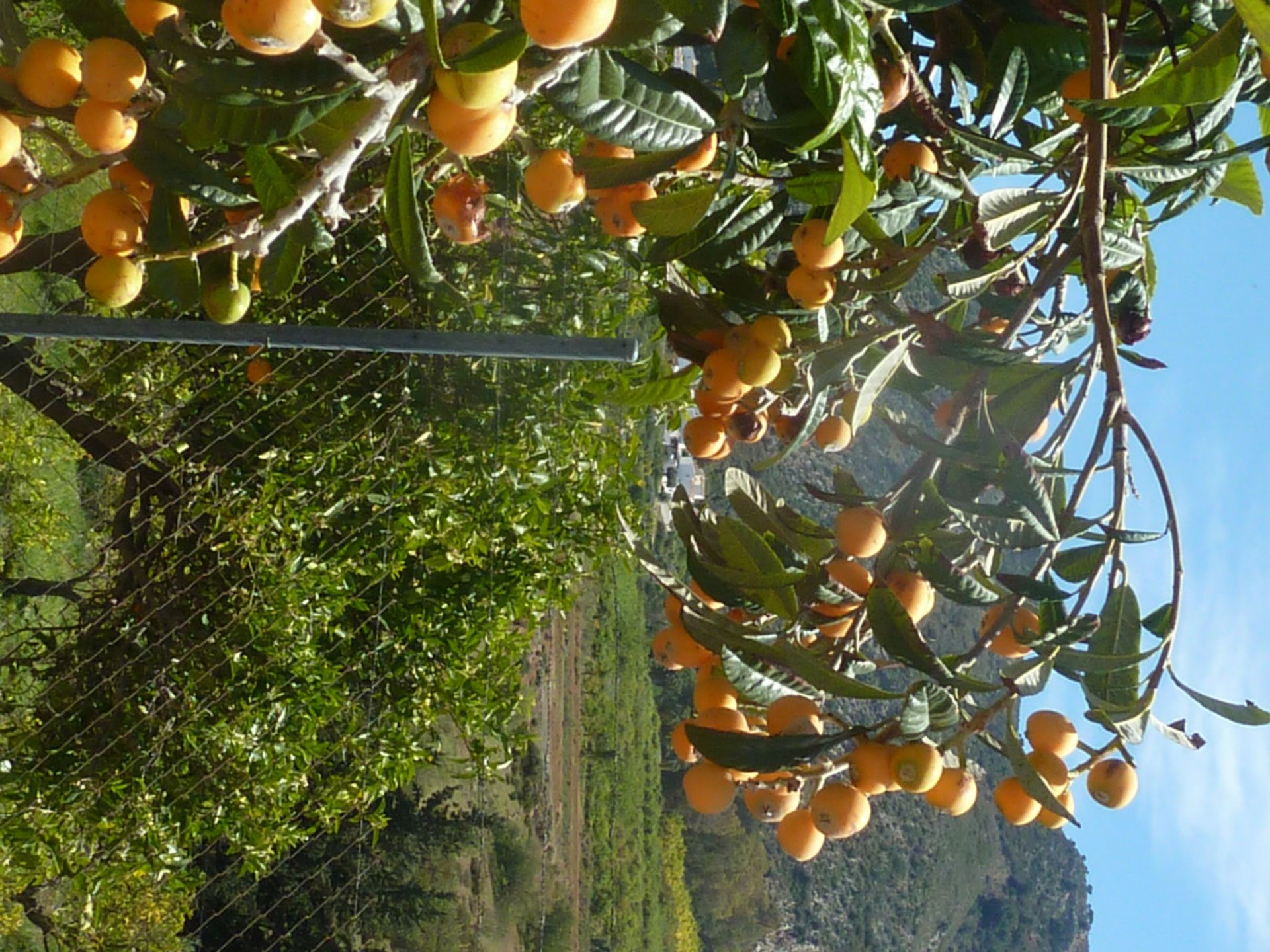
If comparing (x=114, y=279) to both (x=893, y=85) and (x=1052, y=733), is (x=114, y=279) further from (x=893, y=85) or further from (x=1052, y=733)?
(x=1052, y=733)

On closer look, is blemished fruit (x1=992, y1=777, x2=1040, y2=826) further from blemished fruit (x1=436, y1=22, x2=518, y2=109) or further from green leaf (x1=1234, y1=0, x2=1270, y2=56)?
blemished fruit (x1=436, y1=22, x2=518, y2=109)

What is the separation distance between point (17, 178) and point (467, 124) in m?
0.56

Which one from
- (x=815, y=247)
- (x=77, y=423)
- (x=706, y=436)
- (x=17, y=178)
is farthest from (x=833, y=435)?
(x=77, y=423)

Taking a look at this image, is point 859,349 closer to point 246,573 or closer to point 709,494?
point 709,494

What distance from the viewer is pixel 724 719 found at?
148 centimetres

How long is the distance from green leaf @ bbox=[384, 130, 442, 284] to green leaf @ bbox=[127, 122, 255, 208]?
17 centimetres

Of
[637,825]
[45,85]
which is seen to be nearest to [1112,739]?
[45,85]

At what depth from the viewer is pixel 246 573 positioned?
2045mm

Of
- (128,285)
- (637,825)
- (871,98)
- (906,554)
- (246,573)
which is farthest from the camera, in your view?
(637,825)

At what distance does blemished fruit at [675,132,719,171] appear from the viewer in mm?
1273

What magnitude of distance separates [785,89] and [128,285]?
0.74 m

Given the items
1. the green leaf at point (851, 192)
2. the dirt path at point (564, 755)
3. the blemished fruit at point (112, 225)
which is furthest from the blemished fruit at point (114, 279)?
the dirt path at point (564, 755)

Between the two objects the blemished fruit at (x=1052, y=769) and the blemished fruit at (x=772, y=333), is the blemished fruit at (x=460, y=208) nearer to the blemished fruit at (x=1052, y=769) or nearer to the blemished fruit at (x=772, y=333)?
the blemished fruit at (x=772, y=333)

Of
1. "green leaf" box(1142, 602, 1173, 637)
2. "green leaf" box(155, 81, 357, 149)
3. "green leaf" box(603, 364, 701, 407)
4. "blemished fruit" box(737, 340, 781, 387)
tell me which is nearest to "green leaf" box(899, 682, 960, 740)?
"green leaf" box(1142, 602, 1173, 637)
